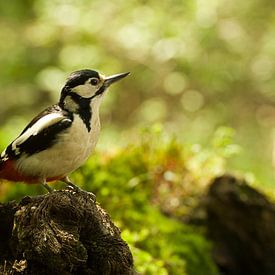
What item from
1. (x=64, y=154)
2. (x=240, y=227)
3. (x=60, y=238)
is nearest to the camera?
(x=60, y=238)

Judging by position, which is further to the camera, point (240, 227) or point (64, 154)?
point (240, 227)

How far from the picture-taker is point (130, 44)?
28.6 ft

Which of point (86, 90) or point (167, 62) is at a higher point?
point (86, 90)

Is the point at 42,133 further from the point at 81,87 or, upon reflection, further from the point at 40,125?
the point at 81,87

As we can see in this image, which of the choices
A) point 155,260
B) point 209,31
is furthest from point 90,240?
point 209,31

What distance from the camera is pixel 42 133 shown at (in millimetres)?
3855

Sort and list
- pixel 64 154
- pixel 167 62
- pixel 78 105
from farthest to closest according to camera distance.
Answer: pixel 167 62 < pixel 78 105 < pixel 64 154

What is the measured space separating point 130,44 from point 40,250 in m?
5.93

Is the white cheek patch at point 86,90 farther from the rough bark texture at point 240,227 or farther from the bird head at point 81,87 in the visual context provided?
the rough bark texture at point 240,227

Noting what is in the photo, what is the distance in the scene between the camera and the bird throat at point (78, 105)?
396 cm

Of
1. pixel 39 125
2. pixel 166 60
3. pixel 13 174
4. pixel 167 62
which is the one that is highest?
pixel 39 125

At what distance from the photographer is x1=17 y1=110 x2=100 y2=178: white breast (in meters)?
3.81

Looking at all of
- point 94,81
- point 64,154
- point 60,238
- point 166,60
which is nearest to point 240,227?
point 94,81

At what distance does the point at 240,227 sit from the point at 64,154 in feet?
6.51
